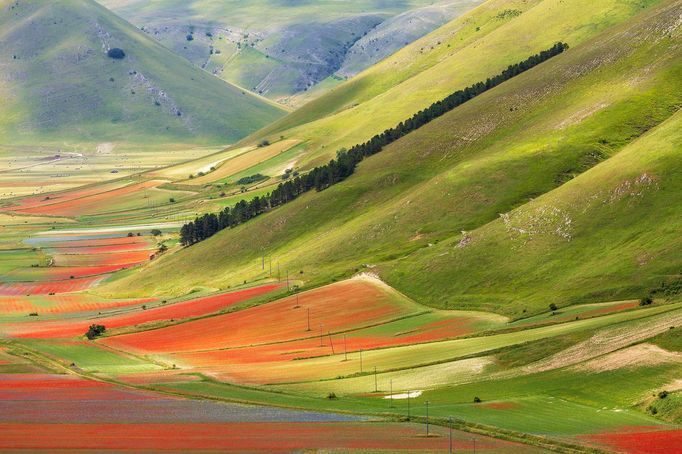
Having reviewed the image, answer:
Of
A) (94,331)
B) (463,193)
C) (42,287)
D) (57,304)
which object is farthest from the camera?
(42,287)

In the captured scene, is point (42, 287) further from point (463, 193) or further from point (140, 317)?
point (463, 193)

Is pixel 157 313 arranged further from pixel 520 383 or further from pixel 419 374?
pixel 520 383

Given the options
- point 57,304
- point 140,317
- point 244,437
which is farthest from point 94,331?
point 244,437

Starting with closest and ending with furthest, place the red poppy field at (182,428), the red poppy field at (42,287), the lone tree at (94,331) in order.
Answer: the red poppy field at (182,428)
the lone tree at (94,331)
the red poppy field at (42,287)

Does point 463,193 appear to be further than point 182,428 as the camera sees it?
Yes

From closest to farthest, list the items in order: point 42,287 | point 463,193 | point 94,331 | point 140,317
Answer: point 94,331 < point 140,317 < point 463,193 < point 42,287

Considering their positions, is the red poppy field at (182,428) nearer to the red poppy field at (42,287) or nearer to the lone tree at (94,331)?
the lone tree at (94,331)

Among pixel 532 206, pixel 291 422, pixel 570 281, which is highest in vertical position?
pixel 532 206

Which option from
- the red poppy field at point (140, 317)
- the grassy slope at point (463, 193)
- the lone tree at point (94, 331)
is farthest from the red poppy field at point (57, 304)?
the lone tree at point (94, 331)

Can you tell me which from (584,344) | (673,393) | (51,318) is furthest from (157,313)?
(673,393)
